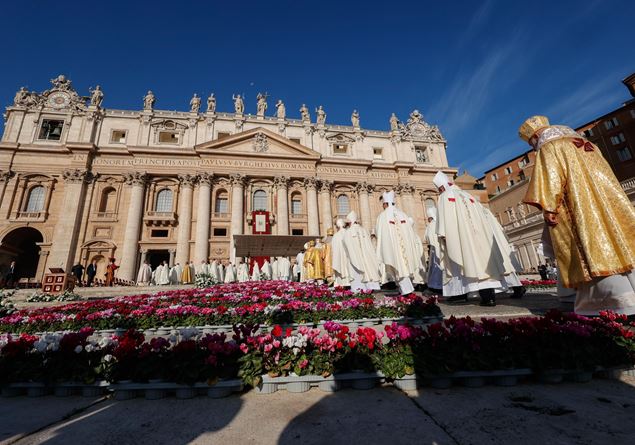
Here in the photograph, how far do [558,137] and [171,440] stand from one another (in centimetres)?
567

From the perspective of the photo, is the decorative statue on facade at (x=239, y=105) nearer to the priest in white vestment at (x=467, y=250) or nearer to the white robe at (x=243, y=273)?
the white robe at (x=243, y=273)

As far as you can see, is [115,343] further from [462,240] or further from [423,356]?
[462,240]

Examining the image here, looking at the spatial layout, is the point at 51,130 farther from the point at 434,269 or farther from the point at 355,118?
the point at 434,269

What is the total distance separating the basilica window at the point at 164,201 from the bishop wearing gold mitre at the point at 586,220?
2918 centimetres

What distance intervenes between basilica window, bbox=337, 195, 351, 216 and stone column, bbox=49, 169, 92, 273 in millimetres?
24498

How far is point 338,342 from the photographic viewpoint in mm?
2562

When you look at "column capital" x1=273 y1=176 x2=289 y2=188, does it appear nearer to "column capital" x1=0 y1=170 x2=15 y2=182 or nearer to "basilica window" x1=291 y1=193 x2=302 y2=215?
"basilica window" x1=291 y1=193 x2=302 y2=215

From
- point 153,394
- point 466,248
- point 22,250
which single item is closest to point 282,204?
point 466,248

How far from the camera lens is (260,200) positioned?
29.6 meters

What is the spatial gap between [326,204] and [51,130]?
2848 cm

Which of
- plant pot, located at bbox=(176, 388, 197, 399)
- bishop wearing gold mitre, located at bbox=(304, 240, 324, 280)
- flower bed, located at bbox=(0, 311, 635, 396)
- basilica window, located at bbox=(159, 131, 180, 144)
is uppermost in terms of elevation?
basilica window, located at bbox=(159, 131, 180, 144)

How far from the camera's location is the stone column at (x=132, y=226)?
78.3 ft

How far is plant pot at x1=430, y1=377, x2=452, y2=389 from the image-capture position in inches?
87.1

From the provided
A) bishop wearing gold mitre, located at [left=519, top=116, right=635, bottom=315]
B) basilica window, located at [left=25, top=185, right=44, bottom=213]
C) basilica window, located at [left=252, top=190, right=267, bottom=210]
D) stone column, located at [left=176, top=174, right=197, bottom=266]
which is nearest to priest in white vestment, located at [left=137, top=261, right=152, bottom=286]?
stone column, located at [left=176, top=174, right=197, bottom=266]
